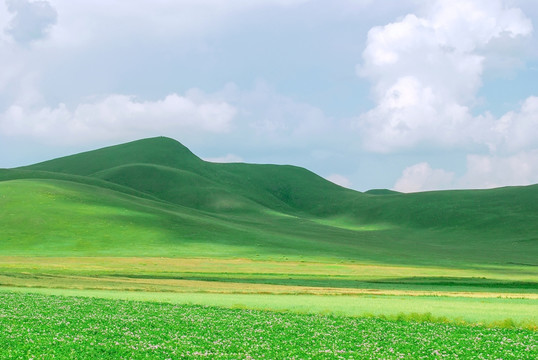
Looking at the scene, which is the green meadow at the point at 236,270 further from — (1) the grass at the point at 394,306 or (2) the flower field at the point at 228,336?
(2) the flower field at the point at 228,336

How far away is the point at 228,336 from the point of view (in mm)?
26531

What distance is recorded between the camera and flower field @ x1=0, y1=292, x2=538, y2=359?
22766 millimetres

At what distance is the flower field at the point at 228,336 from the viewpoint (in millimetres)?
22766

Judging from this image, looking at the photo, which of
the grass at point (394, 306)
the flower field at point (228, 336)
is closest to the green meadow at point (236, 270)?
the grass at point (394, 306)

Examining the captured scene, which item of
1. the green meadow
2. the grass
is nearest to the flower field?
the green meadow

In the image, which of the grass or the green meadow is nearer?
the grass

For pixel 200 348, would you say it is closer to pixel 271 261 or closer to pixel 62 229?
pixel 271 261

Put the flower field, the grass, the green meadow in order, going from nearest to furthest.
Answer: the flower field, the grass, the green meadow

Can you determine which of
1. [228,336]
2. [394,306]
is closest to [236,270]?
[394,306]

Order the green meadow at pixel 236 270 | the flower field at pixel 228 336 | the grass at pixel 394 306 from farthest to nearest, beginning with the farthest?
the green meadow at pixel 236 270 → the grass at pixel 394 306 → the flower field at pixel 228 336

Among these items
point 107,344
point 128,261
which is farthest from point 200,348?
point 128,261

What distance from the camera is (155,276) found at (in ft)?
225

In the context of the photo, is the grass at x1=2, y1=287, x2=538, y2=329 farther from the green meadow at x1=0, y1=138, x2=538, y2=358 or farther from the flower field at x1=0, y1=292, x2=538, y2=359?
the flower field at x1=0, y1=292, x2=538, y2=359

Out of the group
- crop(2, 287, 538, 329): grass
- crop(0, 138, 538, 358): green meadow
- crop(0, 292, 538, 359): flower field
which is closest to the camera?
crop(0, 292, 538, 359): flower field
